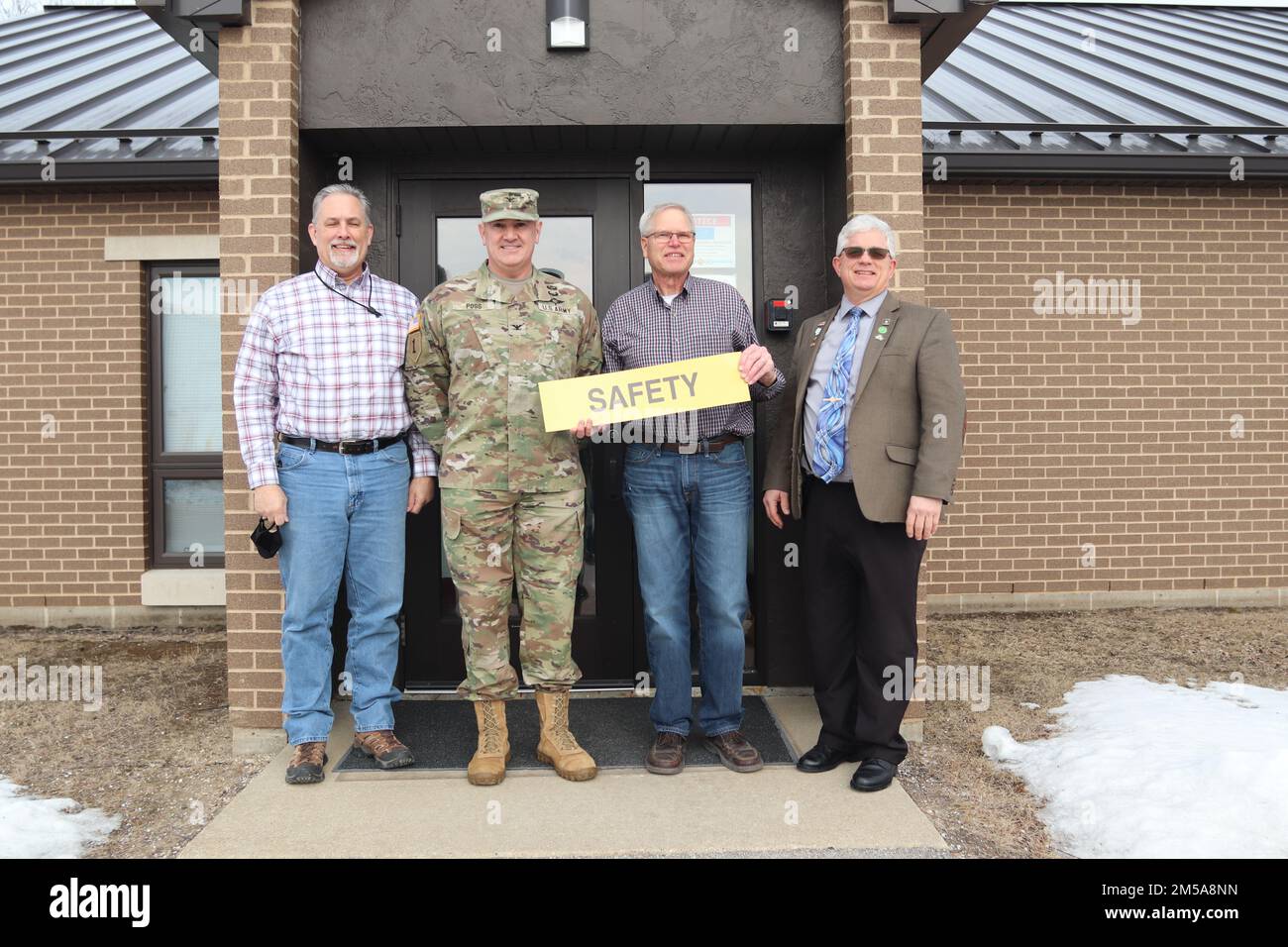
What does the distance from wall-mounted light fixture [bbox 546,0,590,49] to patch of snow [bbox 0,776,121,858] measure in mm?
3727

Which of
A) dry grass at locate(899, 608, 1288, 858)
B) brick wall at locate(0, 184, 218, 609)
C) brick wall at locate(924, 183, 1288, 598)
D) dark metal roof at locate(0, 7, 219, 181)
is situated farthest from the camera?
brick wall at locate(924, 183, 1288, 598)

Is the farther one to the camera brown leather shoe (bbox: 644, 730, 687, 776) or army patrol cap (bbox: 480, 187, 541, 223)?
brown leather shoe (bbox: 644, 730, 687, 776)

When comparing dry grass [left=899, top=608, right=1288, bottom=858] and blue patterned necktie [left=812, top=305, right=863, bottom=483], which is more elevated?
blue patterned necktie [left=812, top=305, right=863, bottom=483]

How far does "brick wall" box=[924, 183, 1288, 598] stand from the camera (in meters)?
6.09

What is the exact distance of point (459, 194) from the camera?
4277 millimetres

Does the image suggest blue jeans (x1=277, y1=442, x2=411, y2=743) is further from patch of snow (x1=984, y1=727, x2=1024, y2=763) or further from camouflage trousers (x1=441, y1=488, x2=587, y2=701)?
patch of snow (x1=984, y1=727, x2=1024, y2=763)

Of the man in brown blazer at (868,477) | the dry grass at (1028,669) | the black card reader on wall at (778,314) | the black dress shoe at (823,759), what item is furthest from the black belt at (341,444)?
the dry grass at (1028,669)

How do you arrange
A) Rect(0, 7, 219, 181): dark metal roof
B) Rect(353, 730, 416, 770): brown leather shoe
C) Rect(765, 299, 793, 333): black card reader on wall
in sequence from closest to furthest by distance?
Rect(353, 730, 416, 770): brown leather shoe, Rect(765, 299, 793, 333): black card reader on wall, Rect(0, 7, 219, 181): dark metal roof

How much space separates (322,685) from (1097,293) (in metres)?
5.89

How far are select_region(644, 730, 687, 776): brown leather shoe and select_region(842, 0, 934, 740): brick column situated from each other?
48.1 inches

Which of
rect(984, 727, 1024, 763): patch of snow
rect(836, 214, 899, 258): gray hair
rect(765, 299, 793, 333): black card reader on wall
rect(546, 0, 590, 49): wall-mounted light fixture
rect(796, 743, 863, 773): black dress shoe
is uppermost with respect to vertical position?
rect(546, 0, 590, 49): wall-mounted light fixture

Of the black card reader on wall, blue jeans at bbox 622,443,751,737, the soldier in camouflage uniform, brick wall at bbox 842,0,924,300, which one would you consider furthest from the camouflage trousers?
brick wall at bbox 842,0,924,300

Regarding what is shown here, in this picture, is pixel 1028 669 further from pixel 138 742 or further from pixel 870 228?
pixel 138 742

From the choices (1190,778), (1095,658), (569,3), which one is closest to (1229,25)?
(1095,658)
